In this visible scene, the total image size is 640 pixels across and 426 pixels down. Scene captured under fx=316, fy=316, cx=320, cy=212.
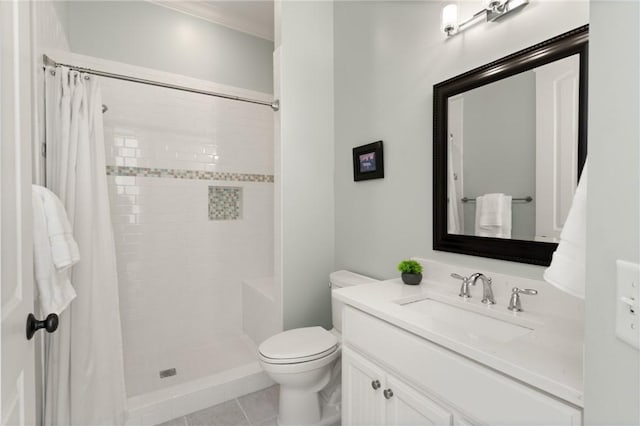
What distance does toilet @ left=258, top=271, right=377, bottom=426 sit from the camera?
5.23 ft

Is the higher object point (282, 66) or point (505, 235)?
point (282, 66)

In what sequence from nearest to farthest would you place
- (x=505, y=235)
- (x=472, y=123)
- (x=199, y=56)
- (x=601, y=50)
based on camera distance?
(x=601, y=50) → (x=505, y=235) → (x=472, y=123) → (x=199, y=56)

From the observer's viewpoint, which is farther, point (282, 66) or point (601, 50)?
point (282, 66)

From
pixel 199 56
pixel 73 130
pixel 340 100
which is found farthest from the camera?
pixel 199 56

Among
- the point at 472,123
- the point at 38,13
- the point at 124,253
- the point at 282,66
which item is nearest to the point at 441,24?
the point at 472,123

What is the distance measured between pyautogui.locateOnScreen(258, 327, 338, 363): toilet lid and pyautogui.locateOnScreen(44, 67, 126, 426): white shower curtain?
82 cm

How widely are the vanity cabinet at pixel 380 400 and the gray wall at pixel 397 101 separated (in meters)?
0.63

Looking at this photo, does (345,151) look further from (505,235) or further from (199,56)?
(199,56)

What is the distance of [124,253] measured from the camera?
2387mm

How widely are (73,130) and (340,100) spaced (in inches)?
62.1

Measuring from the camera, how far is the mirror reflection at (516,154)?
3.73 feet

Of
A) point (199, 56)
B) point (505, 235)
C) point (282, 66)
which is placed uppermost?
point (199, 56)

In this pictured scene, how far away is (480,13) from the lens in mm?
1335

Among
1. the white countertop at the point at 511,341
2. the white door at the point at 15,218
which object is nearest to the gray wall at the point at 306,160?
the white countertop at the point at 511,341
